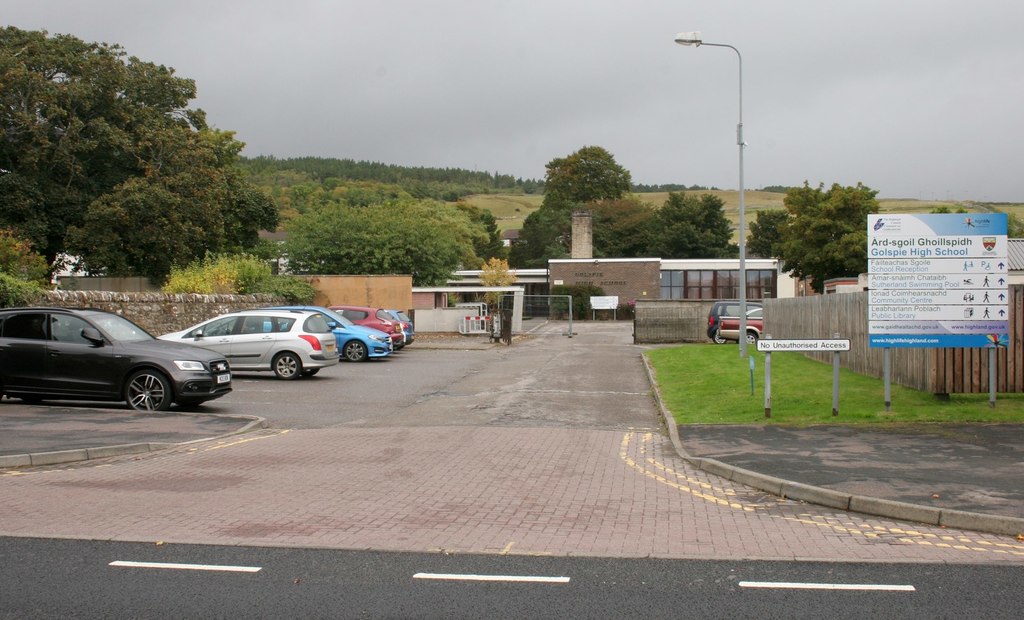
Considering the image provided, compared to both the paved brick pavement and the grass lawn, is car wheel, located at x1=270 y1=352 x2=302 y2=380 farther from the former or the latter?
the paved brick pavement

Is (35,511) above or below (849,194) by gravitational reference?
below

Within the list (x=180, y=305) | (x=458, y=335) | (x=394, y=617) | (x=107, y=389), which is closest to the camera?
(x=394, y=617)

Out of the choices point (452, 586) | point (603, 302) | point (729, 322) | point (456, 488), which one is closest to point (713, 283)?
point (603, 302)

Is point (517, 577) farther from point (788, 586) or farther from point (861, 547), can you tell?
point (861, 547)

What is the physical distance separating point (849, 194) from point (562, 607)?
54225mm

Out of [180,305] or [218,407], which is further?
[180,305]

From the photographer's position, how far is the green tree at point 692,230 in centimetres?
9275

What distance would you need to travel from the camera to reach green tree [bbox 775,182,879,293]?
54.2 metres

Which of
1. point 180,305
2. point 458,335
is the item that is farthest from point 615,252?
point 180,305

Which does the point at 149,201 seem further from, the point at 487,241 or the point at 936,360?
the point at 487,241

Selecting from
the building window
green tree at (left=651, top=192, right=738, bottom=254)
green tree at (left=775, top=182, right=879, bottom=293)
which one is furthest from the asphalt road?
green tree at (left=651, top=192, right=738, bottom=254)

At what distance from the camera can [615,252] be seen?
98.7 m

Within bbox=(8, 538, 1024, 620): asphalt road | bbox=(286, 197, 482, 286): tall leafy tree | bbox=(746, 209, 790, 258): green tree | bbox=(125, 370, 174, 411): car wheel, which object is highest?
bbox=(746, 209, 790, 258): green tree

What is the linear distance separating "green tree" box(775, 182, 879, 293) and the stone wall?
1501 inches
